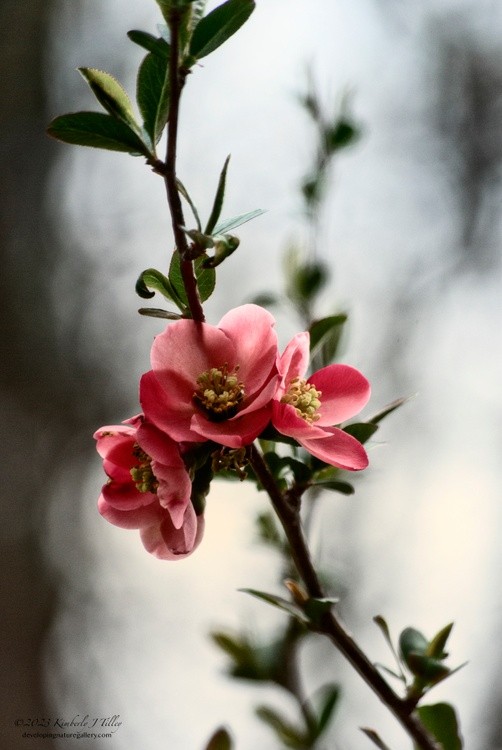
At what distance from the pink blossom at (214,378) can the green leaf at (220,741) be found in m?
0.24

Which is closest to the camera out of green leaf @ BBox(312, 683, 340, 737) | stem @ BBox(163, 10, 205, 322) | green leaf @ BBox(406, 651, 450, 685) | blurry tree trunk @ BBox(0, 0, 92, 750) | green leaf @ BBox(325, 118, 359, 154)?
stem @ BBox(163, 10, 205, 322)

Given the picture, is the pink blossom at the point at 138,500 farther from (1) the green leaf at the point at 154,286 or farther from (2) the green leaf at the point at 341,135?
(2) the green leaf at the point at 341,135

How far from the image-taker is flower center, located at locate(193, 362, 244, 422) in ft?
1.33

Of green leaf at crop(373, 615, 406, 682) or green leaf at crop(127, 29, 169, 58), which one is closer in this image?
green leaf at crop(127, 29, 169, 58)

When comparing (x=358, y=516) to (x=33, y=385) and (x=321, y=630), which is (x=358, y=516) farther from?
(x=321, y=630)

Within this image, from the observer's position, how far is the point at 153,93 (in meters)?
0.39

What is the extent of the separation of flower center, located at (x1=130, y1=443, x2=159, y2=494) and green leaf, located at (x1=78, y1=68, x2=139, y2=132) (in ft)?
0.57

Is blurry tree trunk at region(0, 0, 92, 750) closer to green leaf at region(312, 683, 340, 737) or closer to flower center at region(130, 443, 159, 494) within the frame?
green leaf at region(312, 683, 340, 737)

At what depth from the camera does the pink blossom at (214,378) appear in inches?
15.2

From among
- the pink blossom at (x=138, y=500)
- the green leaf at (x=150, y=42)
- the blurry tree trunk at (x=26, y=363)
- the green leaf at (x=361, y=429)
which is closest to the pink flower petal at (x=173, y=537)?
the pink blossom at (x=138, y=500)

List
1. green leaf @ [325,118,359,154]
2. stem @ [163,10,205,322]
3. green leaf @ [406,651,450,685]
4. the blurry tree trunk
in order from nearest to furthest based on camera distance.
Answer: stem @ [163,10,205,322], green leaf @ [406,651,450,685], green leaf @ [325,118,359,154], the blurry tree trunk

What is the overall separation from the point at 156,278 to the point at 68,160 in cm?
228

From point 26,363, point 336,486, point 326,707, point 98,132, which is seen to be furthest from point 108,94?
point 26,363

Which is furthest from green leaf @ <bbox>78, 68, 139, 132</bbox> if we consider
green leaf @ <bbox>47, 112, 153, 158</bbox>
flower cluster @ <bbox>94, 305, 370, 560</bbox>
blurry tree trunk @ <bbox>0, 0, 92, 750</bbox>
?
blurry tree trunk @ <bbox>0, 0, 92, 750</bbox>
